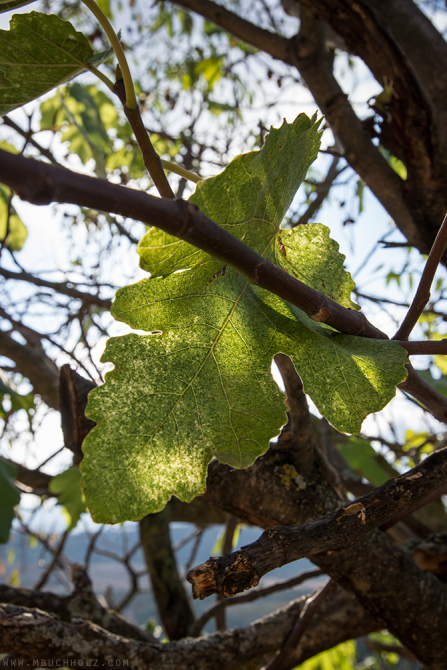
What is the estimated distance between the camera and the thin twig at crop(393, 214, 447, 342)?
44cm

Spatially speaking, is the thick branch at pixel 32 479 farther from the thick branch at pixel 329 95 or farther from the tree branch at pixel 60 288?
the thick branch at pixel 329 95

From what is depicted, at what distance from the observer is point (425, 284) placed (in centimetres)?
45

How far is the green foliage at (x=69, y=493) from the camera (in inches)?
50.2

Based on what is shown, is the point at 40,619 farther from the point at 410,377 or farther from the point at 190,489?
the point at 410,377

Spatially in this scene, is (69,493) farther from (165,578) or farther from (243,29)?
(243,29)

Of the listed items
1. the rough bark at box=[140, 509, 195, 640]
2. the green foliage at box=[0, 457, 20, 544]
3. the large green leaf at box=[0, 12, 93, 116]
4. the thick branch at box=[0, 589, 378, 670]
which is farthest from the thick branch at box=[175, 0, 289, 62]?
the rough bark at box=[140, 509, 195, 640]

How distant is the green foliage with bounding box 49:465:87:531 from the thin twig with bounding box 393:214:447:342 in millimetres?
1060

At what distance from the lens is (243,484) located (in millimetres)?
767

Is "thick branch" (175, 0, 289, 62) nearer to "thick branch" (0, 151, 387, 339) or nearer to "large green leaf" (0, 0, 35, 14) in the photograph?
"large green leaf" (0, 0, 35, 14)

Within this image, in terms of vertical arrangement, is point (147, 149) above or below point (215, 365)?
above

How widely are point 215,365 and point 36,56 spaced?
0.38 metres

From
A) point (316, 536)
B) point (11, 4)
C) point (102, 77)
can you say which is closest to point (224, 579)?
point (316, 536)

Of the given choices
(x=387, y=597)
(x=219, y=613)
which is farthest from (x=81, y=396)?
(x=219, y=613)

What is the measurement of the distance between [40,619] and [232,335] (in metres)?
0.63
